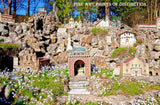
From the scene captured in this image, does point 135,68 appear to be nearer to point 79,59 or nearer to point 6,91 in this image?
point 79,59

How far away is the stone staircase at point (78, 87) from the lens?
12530mm

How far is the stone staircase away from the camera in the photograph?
12.5 meters

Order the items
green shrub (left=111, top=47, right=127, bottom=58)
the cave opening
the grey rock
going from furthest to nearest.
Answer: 1. the cave opening
2. green shrub (left=111, top=47, right=127, bottom=58)
3. the grey rock

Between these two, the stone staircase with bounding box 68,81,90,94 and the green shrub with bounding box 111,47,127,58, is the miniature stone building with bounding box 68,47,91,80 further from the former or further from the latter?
the green shrub with bounding box 111,47,127,58

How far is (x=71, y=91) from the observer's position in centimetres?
1271

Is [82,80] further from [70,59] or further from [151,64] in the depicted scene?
[151,64]

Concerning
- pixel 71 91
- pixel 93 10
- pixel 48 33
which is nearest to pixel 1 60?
pixel 71 91

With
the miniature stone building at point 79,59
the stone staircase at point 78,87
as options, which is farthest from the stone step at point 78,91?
the miniature stone building at point 79,59

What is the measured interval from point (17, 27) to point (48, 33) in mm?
6278

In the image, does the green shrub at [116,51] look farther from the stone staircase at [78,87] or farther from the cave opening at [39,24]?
the cave opening at [39,24]

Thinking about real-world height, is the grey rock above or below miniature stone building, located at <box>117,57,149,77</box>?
below

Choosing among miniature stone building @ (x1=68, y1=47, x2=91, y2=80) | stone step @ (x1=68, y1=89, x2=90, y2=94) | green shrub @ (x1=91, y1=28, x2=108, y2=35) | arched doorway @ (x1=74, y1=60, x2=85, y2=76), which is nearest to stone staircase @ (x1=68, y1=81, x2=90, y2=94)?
stone step @ (x1=68, y1=89, x2=90, y2=94)

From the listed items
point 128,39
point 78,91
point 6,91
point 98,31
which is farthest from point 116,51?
point 6,91

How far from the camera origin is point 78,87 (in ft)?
44.4
